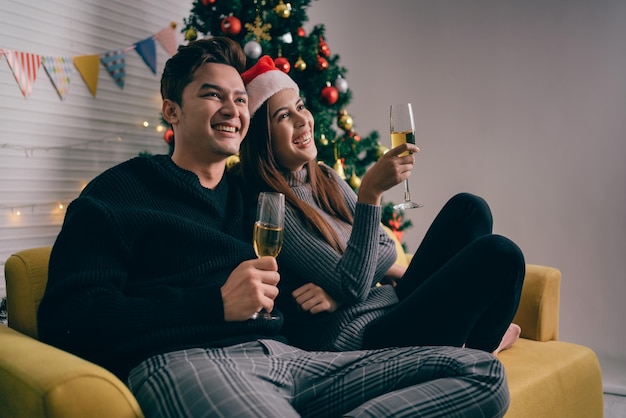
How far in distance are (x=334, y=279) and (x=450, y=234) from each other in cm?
41

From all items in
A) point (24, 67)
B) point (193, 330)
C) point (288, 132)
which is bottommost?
point (193, 330)

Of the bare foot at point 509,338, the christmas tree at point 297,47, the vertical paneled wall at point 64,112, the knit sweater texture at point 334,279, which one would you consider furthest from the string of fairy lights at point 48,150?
the bare foot at point 509,338

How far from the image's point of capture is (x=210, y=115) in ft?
5.32

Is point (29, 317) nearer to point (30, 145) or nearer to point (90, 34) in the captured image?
point (30, 145)

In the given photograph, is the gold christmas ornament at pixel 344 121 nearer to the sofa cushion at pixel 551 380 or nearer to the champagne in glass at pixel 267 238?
the sofa cushion at pixel 551 380

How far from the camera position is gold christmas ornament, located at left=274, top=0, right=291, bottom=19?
9.34ft

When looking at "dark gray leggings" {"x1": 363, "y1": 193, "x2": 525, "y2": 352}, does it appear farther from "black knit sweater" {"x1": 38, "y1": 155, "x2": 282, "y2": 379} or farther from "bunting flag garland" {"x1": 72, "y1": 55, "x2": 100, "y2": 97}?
"bunting flag garland" {"x1": 72, "y1": 55, "x2": 100, "y2": 97}

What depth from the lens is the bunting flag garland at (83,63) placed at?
2.65 metres

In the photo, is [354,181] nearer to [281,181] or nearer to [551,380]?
[281,181]

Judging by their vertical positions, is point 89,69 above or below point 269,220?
above

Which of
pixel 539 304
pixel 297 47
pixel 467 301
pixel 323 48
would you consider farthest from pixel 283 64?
pixel 467 301

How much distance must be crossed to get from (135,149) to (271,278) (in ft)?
7.19

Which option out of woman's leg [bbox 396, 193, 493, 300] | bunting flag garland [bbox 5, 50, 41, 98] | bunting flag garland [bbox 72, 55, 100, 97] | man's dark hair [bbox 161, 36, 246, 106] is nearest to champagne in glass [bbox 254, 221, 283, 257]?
man's dark hair [bbox 161, 36, 246, 106]

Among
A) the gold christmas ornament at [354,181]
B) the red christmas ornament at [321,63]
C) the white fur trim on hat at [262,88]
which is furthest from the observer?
the gold christmas ornament at [354,181]
